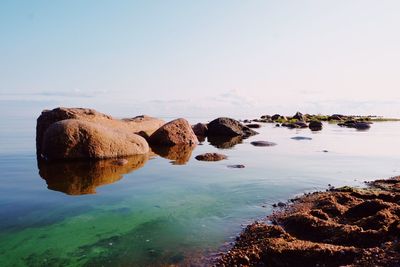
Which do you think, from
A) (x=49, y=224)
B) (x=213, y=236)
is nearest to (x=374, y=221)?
(x=213, y=236)

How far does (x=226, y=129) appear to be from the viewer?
30203 millimetres

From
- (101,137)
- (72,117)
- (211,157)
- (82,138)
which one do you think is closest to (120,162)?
(101,137)

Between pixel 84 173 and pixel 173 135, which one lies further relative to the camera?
pixel 173 135

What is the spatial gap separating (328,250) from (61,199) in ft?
21.2

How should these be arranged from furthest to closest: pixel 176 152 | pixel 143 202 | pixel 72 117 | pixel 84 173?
pixel 176 152
pixel 72 117
pixel 84 173
pixel 143 202

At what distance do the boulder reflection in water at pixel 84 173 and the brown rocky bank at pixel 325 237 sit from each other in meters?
5.23

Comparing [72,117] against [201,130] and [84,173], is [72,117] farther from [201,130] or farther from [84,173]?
[201,130]

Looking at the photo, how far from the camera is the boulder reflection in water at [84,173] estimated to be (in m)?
10.3

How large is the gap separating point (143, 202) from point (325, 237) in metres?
4.45

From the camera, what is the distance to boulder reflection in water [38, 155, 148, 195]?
33.7 ft

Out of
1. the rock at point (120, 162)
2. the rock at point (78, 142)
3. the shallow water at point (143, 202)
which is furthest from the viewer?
the rock at point (78, 142)

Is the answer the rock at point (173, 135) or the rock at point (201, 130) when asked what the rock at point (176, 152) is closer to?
the rock at point (173, 135)

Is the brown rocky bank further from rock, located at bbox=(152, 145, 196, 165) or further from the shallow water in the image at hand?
rock, located at bbox=(152, 145, 196, 165)

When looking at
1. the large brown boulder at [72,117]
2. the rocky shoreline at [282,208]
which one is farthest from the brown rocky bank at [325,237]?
the large brown boulder at [72,117]
